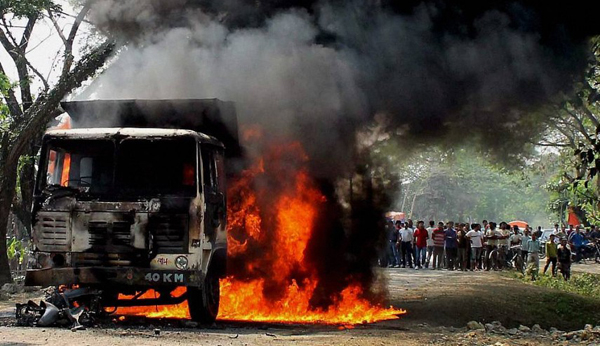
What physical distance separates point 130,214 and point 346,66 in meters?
4.59

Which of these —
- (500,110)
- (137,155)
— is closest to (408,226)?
(500,110)

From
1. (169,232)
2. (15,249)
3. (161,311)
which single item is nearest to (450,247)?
(15,249)

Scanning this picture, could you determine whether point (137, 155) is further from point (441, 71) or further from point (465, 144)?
point (465, 144)

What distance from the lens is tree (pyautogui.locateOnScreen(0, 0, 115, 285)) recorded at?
16359 millimetres

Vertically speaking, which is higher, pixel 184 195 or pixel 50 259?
pixel 184 195

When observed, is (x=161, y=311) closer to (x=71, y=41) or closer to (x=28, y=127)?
(x=28, y=127)

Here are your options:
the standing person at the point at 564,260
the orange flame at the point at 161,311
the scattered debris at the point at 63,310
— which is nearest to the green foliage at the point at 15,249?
the orange flame at the point at 161,311

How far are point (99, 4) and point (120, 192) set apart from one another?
621cm

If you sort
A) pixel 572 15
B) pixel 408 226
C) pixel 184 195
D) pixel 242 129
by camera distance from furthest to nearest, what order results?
pixel 408 226 < pixel 572 15 < pixel 242 129 < pixel 184 195

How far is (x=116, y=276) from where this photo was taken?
8.98 meters

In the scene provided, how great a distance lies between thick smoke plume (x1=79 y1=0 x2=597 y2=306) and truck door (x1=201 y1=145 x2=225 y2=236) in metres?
1.61

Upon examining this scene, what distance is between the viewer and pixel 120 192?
359 inches

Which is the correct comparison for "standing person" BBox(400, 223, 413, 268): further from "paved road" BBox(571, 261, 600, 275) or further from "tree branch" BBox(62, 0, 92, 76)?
"tree branch" BBox(62, 0, 92, 76)

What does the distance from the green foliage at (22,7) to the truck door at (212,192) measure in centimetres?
962
